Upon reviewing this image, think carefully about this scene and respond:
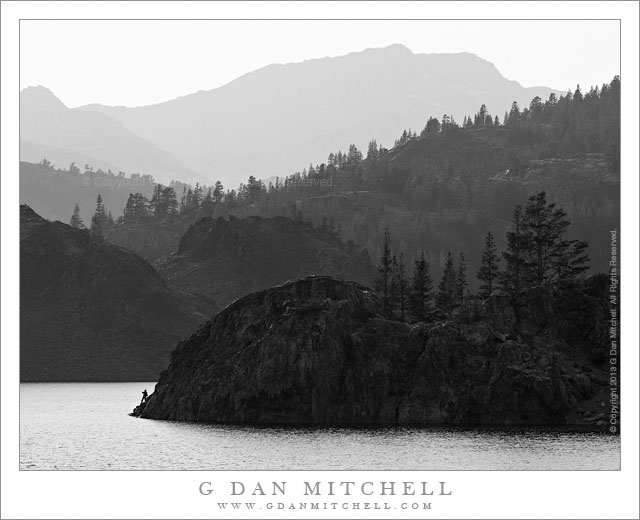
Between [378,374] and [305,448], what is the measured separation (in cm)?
3131

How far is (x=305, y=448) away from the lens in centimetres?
10312

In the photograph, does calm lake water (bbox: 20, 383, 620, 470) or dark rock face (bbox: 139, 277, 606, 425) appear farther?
dark rock face (bbox: 139, 277, 606, 425)

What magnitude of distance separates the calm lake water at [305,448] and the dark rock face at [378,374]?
7.72 meters

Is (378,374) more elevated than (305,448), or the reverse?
(378,374)

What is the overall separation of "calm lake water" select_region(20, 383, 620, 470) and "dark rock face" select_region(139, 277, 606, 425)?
772 centimetres

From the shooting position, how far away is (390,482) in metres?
63.5

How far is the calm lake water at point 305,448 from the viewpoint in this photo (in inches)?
3568

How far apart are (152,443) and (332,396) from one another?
30.8 metres

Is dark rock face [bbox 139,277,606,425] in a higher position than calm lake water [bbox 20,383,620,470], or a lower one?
higher

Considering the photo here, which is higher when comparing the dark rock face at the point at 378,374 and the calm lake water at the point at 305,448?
the dark rock face at the point at 378,374

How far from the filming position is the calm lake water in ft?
297

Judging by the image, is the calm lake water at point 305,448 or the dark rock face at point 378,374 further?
the dark rock face at point 378,374

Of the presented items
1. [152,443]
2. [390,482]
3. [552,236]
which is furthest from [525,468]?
[552,236]

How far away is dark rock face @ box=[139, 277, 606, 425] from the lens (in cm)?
12706
